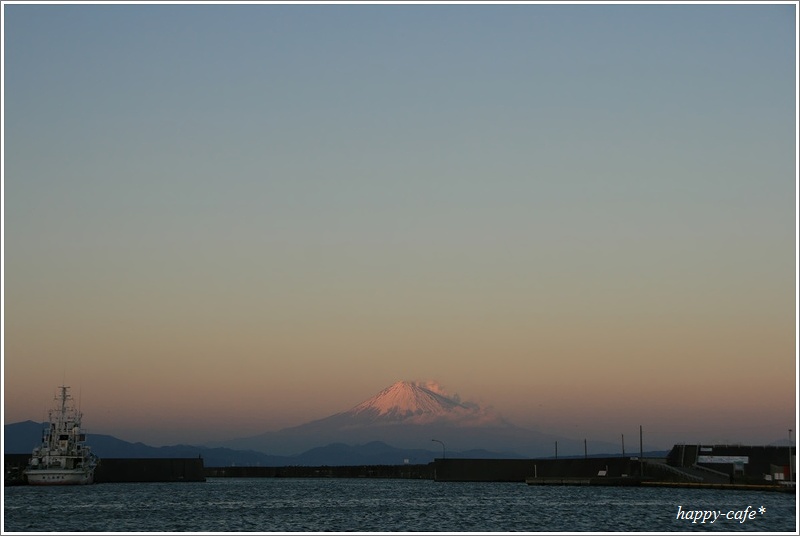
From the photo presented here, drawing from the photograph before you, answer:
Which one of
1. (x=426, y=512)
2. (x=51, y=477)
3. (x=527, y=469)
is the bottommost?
(x=426, y=512)

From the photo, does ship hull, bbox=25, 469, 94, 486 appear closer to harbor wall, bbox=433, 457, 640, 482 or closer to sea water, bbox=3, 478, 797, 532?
sea water, bbox=3, 478, 797, 532

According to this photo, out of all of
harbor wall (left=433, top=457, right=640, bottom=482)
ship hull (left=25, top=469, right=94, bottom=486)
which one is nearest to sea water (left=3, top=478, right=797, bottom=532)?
harbor wall (left=433, top=457, right=640, bottom=482)

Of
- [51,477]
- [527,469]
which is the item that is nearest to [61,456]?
[51,477]

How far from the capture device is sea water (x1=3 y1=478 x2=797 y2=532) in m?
77.1

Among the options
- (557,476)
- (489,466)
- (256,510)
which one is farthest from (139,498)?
(489,466)

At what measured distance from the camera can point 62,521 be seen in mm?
85438

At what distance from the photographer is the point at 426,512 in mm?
93062

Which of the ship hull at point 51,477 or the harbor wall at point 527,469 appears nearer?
the harbor wall at point 527,469

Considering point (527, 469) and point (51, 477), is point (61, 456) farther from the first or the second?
point (527, 469)

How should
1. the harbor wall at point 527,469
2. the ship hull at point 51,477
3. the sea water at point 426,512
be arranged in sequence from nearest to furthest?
the sea water at point 426,512
the harbor wall at point 527,469
the ship hull at point 51,477


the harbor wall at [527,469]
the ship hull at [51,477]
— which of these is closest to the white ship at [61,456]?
the ship hull at [51,477]

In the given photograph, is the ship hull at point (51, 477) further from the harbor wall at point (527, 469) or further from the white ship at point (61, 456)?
the harbor wall at point (527, 469)

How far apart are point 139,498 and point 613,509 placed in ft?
194

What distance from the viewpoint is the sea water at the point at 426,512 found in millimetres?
77125
